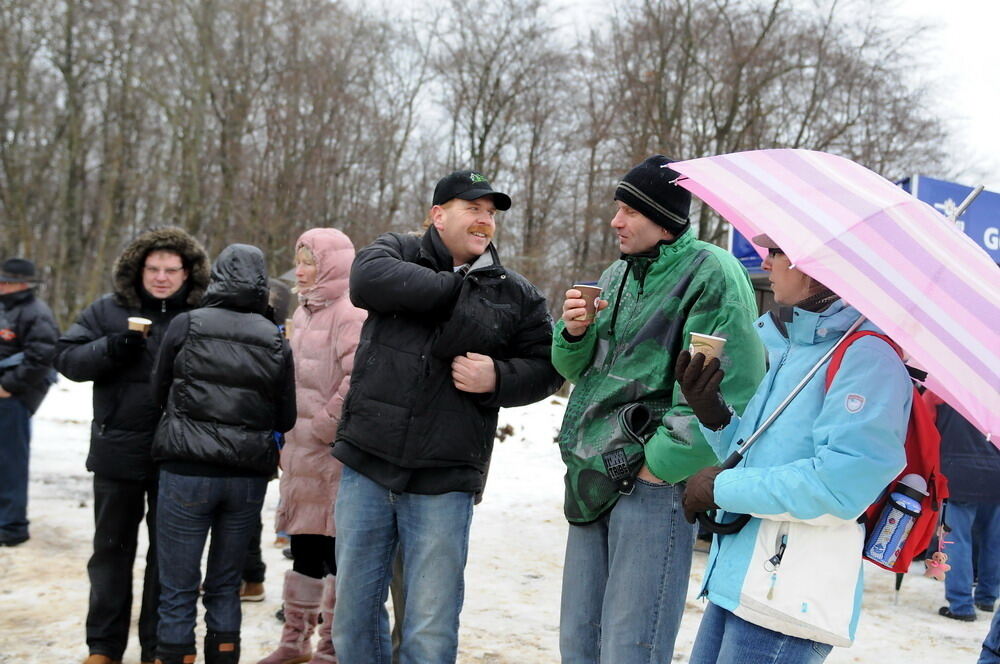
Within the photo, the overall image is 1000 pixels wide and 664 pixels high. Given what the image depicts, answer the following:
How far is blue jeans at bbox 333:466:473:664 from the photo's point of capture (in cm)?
322

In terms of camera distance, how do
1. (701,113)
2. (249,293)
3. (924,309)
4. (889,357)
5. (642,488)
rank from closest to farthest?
(924,309), (889,357), (642,488), (249,293), (701,113)

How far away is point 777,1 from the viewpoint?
2062 centimetres

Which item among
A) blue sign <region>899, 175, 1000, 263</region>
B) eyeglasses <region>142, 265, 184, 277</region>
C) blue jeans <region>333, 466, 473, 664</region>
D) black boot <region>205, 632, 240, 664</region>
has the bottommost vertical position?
black boot <region>205, 632, 240, 664</region>

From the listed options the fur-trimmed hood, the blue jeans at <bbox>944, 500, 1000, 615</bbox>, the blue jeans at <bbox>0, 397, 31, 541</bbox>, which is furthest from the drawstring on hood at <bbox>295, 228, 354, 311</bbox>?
the blue jeans at <bbox>944, 500, 1000, 615</bbox>

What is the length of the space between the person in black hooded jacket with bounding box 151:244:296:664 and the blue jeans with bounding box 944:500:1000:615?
16.5 feet

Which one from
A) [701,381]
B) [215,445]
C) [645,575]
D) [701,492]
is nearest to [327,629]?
[215,445]

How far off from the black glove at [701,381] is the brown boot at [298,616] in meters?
2.67

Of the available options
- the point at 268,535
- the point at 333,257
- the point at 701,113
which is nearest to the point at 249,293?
the point at 333,257

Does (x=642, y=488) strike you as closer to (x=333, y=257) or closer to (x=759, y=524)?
(x=759, y=524)

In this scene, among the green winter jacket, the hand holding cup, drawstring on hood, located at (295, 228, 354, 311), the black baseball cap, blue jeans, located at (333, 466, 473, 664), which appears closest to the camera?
the green winter jacket

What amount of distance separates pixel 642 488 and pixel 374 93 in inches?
991

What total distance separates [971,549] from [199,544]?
5.54 meters

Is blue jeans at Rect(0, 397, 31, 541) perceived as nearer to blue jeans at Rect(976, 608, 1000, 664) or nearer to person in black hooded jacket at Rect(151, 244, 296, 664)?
person in black hooded jacket at Rect(151, 244, 296, 664)

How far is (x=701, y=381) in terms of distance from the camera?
2484 mm
